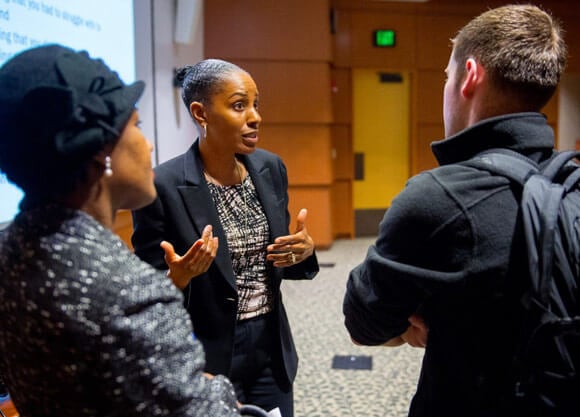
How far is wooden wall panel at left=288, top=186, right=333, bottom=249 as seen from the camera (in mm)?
6172

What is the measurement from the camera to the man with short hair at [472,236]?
89 cm

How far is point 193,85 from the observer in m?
1.58

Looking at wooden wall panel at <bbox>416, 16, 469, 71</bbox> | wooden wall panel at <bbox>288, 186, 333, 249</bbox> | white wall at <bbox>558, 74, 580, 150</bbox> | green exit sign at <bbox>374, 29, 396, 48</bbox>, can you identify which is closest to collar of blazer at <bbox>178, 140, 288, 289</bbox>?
wooden wall panel at <bbox>288, 186, 333, 249</bbox>

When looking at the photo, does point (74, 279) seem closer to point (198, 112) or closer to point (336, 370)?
point (198, 112)

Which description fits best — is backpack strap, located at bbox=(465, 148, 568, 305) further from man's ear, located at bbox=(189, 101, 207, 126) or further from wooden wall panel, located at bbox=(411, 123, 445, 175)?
wooden wall panel, located at bbox=(411, 123, 445, 175)

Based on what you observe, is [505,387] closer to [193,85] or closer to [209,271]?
[209,271]

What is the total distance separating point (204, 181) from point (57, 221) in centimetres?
77

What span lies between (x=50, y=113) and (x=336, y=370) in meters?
2.77

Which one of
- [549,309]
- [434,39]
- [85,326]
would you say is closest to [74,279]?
[85,326]

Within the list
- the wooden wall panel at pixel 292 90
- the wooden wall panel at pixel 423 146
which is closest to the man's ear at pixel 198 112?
the wooden wall panel at pixel 292 90

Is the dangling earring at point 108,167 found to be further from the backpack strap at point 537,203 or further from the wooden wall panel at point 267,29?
the wooden wall panel at point 267,29

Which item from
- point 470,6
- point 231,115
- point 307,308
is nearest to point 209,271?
point 231,115

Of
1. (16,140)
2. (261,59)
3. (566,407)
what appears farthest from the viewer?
(261,59)

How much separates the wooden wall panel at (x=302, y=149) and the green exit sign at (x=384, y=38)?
4.68 feet
